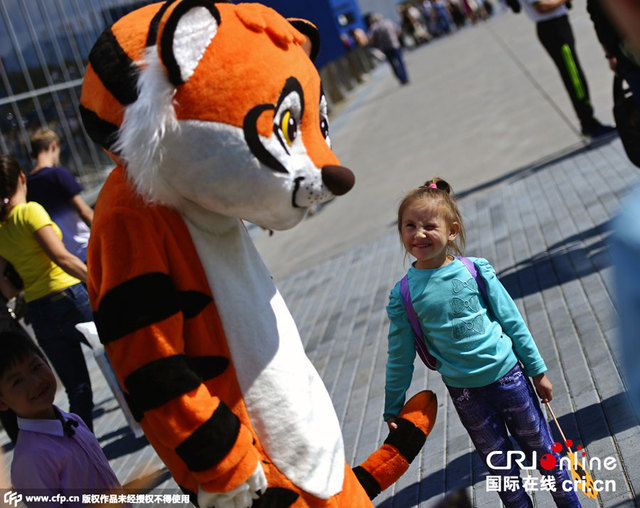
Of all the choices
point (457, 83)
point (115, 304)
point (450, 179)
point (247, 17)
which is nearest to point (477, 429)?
point (115, 304)

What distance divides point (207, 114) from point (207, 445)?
0.90m

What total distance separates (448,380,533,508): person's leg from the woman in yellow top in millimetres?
2620

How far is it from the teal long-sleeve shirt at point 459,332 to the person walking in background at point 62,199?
2887 mm

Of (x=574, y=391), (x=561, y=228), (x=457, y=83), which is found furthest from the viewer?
(x=457, y=83)

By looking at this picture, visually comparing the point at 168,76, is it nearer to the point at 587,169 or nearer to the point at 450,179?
the point at 587,169

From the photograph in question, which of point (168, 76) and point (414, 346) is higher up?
point (168, 76)

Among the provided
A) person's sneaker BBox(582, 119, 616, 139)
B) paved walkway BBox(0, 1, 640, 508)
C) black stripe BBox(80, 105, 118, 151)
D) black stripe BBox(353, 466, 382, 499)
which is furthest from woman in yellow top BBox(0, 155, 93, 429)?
person's sneaker BBox(582, 119, 616, 139)

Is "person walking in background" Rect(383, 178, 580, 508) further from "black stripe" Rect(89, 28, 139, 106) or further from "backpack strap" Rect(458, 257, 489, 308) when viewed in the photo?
"black stripe" Rect(89, 28, 139, 106)

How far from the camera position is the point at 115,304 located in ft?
7.39

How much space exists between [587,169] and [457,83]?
9625 millimetres

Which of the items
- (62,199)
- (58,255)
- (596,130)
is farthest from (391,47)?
(58,255)

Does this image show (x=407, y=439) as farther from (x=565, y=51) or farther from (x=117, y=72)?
(x=565, y=51)

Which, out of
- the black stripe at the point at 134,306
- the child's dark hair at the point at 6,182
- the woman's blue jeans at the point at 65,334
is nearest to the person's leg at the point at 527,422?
the black stripe at the point at 134,306

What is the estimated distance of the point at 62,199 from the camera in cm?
539
